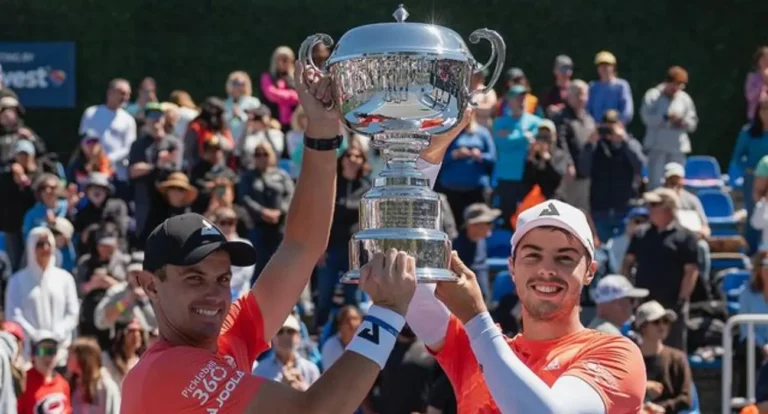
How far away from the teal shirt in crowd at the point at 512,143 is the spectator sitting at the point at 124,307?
374cm

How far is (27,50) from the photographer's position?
1786cm

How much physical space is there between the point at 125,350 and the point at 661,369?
124 inches

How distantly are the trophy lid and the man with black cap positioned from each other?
11.3 inches

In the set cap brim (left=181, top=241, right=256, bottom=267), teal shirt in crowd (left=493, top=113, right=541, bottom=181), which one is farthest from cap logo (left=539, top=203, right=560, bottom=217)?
teal shirt in crowd (left=493, top=113, right=541, bottom=181)

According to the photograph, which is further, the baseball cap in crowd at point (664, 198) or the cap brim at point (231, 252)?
the baseball cap in crowd at point (664, 198)

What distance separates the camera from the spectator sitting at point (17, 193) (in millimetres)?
13383

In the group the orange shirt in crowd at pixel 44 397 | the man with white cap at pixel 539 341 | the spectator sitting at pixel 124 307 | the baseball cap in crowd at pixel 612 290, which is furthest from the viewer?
the spectator sitting at pixel 124 307

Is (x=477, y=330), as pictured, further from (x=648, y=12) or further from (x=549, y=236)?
(x=648, y=12)

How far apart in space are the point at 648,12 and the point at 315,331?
7732 mm

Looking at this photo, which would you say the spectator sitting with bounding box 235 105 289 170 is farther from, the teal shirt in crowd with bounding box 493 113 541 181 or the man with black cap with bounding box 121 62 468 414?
the man with black cap with bounding box 121 62 468 414

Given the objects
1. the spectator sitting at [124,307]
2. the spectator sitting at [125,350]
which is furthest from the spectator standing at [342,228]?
the spectator sitting at [125,350]

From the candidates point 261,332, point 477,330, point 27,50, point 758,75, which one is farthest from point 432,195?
point 27,50

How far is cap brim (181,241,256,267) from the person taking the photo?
4.32m

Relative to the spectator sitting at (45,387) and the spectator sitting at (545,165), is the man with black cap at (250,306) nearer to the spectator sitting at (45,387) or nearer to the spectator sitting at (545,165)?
the spectator sitting at (45,387)
